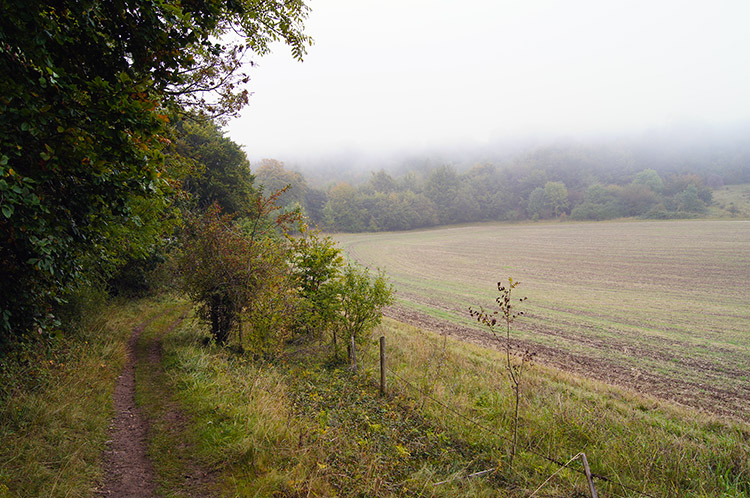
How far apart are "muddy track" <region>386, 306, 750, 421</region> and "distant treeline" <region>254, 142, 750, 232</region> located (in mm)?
76206

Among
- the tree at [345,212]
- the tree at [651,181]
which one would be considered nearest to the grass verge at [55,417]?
the tree at [345,212]

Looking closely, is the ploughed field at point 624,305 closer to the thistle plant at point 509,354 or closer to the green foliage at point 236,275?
the thistle plant at point 509,354

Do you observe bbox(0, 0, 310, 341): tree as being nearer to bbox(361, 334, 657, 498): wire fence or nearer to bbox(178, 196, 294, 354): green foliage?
bbox(178, 196, 294, 354): green foliage

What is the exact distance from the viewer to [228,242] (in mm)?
9711

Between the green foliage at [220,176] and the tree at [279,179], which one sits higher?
the tree at [279,179]

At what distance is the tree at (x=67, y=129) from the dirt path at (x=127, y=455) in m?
2.02

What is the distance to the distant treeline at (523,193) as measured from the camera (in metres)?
91.9

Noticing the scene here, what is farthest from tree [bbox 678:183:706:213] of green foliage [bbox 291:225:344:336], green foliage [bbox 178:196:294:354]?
green foliage [bbox 178:196:294:354]

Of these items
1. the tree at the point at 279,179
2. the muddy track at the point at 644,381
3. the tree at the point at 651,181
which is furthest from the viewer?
the tree at the point at 651,181

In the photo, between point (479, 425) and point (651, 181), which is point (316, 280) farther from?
point (651, 181)

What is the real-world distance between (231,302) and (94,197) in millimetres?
6234

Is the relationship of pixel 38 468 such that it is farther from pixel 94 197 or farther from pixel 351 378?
pixel 351 378

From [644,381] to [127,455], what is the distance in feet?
46.3

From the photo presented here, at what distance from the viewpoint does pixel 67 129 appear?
350 centimetres
